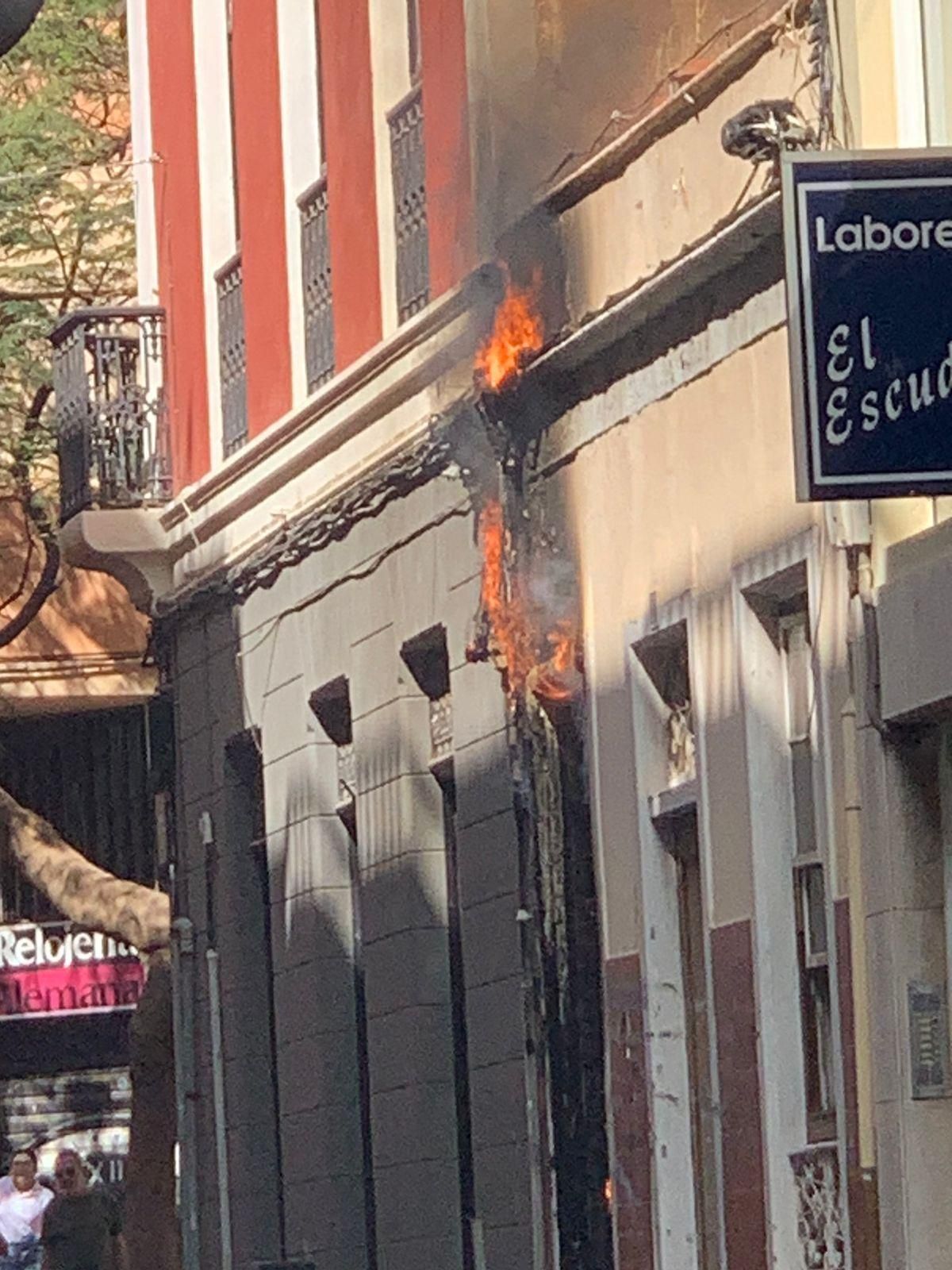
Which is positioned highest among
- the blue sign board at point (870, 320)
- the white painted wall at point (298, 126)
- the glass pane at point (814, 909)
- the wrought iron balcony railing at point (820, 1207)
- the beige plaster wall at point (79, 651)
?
the white painted wall at point (298, 126)

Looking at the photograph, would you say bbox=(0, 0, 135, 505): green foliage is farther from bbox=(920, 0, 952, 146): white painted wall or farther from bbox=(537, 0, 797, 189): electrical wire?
bbox=(920, 0, 952, 146): white painted wall

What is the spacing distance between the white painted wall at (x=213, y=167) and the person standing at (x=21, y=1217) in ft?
19.4

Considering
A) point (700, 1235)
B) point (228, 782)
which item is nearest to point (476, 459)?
point (700, 1235)

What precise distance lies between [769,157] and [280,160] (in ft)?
25.3

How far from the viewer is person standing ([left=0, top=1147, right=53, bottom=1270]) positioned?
82.2 ft

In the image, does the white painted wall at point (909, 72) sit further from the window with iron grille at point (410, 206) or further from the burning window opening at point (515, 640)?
the window with iron grille at point (410, 206)

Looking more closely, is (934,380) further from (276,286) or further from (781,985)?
(276,286)

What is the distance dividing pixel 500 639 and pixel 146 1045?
25.2 ft

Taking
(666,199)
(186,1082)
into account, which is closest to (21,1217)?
(186,1082)

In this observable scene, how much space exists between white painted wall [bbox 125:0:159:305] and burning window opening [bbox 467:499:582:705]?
7005mm

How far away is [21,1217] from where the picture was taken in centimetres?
2541

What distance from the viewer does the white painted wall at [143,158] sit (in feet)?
76.8

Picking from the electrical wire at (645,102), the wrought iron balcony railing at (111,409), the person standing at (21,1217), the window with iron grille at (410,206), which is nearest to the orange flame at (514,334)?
the electrical wire at (645,102)

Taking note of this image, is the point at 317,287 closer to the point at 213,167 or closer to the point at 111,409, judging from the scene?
the point at 213,167
